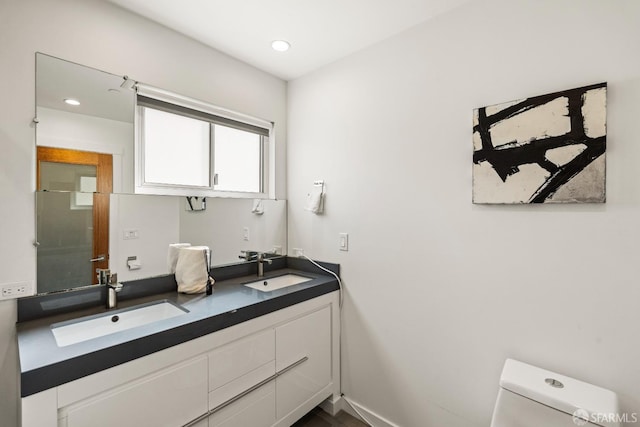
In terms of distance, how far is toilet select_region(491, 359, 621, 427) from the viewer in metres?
1.12

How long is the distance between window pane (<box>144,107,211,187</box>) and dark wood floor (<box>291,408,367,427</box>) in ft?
5.92

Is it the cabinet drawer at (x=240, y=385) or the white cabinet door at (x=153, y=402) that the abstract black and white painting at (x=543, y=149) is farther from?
the white cabinet door at (x=153, y=402)

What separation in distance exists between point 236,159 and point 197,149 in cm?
33

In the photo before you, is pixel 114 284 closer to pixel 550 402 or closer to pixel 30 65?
pixel 30 65

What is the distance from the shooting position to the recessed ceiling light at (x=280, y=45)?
2040mm

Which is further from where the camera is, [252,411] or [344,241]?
[344,241]

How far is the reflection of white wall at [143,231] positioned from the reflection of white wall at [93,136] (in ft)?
0.32

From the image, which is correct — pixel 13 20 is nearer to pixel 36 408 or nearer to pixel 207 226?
pixel 207 226

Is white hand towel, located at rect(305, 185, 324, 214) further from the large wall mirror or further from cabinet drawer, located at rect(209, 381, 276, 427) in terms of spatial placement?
cabinet drawer, located at rect(209, 381, 276, 427)

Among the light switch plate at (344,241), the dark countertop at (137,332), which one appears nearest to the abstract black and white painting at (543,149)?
the light switch plate at (344,241)

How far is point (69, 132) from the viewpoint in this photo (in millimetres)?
1540

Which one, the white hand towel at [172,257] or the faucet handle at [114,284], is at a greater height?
the white hand towel at [172,257]

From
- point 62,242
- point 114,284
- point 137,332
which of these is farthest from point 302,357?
point 62,242

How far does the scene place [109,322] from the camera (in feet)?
5.03
